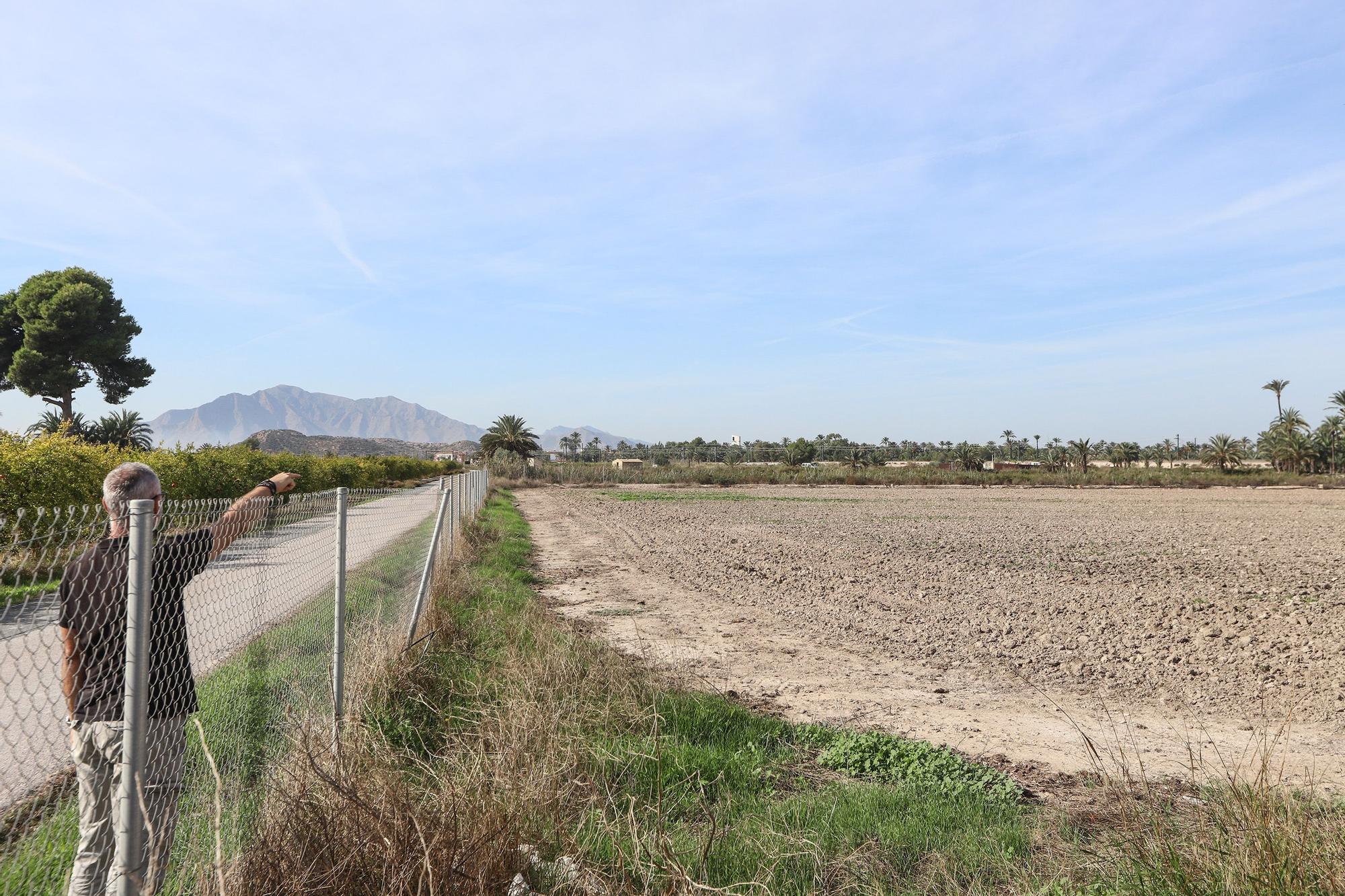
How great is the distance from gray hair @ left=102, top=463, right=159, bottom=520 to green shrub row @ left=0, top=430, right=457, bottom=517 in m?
1.33

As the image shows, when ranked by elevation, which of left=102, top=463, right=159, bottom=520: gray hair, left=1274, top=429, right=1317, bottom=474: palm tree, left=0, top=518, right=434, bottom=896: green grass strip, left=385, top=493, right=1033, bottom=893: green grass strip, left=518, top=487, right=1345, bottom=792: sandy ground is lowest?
left=518, top=487, right=1345, bottom=792: sandy ground

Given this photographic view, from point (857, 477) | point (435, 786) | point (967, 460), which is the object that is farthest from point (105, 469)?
point (967, 460)

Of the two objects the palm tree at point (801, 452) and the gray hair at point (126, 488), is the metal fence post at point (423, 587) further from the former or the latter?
the palm tree at point (801, 452)

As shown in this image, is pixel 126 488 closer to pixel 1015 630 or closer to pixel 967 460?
pixel 1015 630

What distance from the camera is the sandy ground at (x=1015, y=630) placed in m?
7.07

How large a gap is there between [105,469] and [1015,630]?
17.9m

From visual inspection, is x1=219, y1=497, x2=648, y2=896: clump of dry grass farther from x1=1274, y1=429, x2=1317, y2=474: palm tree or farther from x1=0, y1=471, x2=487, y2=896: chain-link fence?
x1=1274, y1=429, x2=1317, y2=474: palm tree

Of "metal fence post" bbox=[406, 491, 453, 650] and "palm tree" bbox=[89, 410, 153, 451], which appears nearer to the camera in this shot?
"metal fence post" bbox=[406, 491, 453, 650]

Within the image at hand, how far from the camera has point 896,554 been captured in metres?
20.3

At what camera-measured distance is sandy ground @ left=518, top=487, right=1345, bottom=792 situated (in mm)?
7066

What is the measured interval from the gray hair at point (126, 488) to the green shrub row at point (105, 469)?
4.37 feet

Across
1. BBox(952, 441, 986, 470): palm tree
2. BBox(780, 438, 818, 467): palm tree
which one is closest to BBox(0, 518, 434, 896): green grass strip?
BBox(952, 441, 986, 470): palm tree

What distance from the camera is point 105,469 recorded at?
671 inches

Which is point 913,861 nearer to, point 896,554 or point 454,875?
point 454,875
